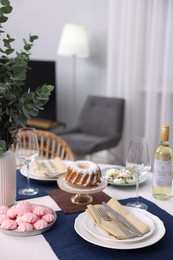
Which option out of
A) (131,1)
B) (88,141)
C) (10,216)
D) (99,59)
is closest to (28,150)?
(10,216)

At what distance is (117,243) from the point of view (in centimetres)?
93

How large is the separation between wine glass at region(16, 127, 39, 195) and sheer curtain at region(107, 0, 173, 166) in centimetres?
209

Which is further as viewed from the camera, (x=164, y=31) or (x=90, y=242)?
(x=164, y=31)

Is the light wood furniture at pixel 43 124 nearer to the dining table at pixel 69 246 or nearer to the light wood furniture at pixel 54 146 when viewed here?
the light wood furniture at pixel 54 146

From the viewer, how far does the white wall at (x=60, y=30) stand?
3.96 m

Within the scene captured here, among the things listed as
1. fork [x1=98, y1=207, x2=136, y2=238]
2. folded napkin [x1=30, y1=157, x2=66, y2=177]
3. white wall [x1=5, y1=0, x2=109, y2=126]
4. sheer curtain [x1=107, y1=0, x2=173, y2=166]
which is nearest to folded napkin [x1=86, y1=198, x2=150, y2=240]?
fork [x1=98, y1=207, x2=136, y2=238]

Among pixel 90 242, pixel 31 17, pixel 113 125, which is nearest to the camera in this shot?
pixel 90 242

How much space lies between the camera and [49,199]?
128 centimetres

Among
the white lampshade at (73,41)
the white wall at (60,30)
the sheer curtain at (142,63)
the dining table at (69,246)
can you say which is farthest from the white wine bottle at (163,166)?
the white wall at (60,30)

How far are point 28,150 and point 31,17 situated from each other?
132 inches

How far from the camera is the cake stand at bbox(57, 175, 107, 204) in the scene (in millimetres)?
1165

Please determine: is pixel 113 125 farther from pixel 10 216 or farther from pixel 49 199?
pixel 10 216

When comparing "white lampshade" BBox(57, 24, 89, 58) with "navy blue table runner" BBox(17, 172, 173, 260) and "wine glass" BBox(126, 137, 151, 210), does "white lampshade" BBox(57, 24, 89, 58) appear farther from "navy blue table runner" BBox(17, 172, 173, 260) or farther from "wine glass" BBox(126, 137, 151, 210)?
"navy blue table runner" BBox(17, 172, 173, 260)

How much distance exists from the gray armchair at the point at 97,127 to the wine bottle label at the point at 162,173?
1844mm
